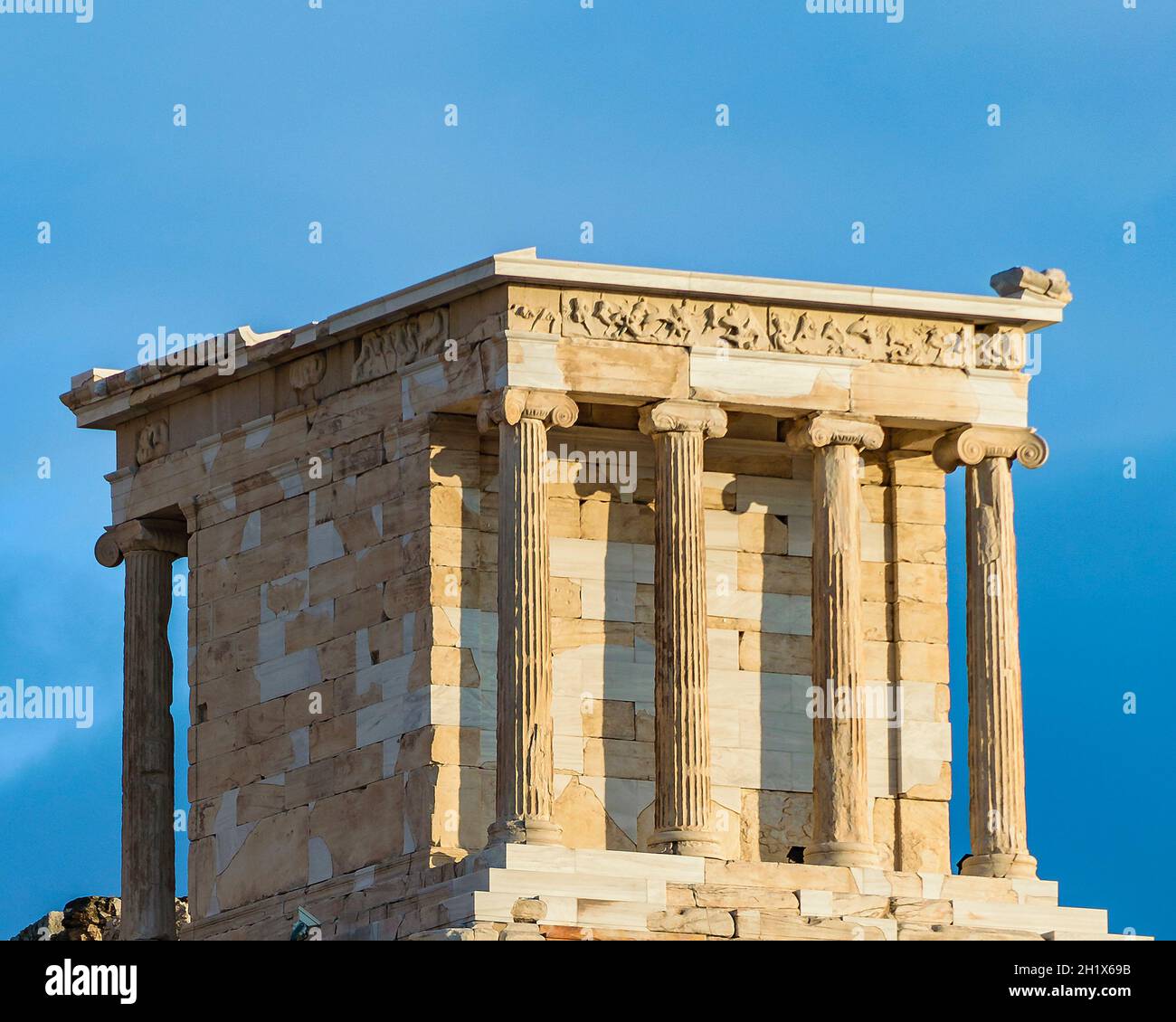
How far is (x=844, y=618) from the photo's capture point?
48656 millimetres

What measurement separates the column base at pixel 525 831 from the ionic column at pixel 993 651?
16.6 ft

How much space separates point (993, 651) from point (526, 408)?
587 centimetres

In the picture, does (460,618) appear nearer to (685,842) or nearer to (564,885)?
(685,842)

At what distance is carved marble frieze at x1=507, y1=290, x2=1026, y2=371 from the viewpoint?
159 feet

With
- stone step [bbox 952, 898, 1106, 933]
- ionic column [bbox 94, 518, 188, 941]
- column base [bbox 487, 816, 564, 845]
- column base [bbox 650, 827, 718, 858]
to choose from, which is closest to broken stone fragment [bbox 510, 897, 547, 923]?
column base [bbox 487, 816, 564, 845]

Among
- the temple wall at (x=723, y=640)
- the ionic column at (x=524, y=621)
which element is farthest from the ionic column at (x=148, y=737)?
the ionic column at (x=524, y=621)

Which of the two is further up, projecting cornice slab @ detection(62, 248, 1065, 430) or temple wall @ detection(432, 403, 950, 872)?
projecting cornice slab @ detection(62, 248, 1065, 430)

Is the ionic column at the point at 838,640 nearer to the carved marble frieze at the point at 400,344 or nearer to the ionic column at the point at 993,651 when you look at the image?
the ionic column at the point at 993,651

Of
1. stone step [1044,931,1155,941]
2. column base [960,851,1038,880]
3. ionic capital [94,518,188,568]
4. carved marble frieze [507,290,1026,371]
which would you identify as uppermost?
carved marble frieze [507,290,1026,371]

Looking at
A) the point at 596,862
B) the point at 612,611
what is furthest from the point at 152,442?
the point at 596,862

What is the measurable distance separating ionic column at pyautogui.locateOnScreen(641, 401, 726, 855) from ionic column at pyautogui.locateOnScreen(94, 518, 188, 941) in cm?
668

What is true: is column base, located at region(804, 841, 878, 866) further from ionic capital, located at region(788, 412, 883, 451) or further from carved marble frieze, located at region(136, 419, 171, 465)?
carved marble frieze, located at region(136, 419, 171, 465)
